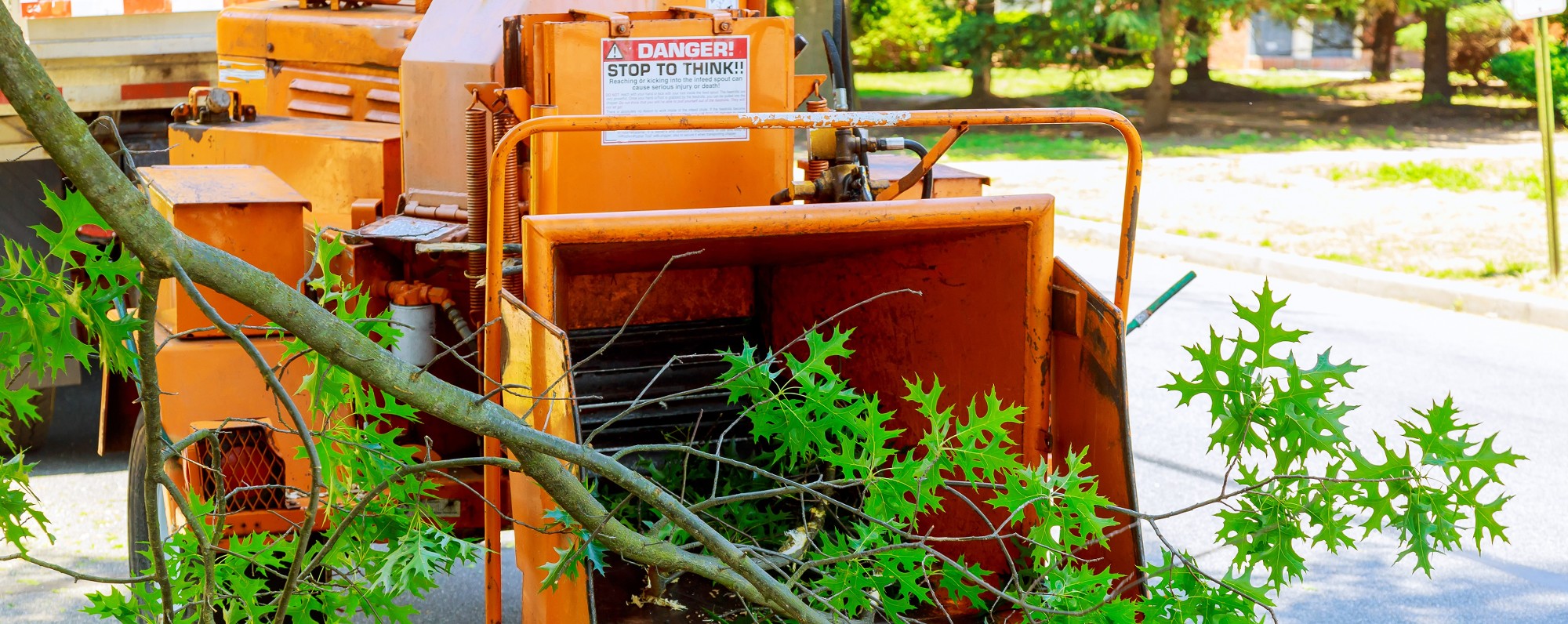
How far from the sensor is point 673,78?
3289 millimetres

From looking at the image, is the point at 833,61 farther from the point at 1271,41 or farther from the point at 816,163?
the point at 1271,41

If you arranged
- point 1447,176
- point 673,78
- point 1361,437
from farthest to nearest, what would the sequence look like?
point 1447,176, point 1361,437, point 673,78

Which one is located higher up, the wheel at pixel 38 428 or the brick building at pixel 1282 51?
the brick building at pixel 1282 51

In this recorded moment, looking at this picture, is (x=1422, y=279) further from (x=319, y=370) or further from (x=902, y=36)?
(x=902, y=36)

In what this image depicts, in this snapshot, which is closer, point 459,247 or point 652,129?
point 652,129

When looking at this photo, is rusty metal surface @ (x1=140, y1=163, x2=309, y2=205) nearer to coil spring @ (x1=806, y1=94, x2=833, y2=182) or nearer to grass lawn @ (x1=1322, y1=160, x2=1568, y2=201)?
coil spring @ (x1=806, y1=94, x2=833, y2=182)

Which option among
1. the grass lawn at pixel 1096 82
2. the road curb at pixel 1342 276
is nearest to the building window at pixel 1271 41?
the grass lawn at pixel 1096 82

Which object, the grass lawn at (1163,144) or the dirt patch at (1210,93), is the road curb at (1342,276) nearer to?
the grass lawn at (1163,144)

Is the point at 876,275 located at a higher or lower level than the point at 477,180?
lower

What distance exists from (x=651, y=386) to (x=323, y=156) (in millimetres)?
1211

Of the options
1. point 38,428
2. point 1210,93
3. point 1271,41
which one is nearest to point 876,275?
point 38,428

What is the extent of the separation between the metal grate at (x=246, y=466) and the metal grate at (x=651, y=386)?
80cm

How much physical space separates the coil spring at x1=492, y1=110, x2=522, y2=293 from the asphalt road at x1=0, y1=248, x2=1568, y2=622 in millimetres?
1520

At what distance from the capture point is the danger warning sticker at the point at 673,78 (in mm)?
3240
